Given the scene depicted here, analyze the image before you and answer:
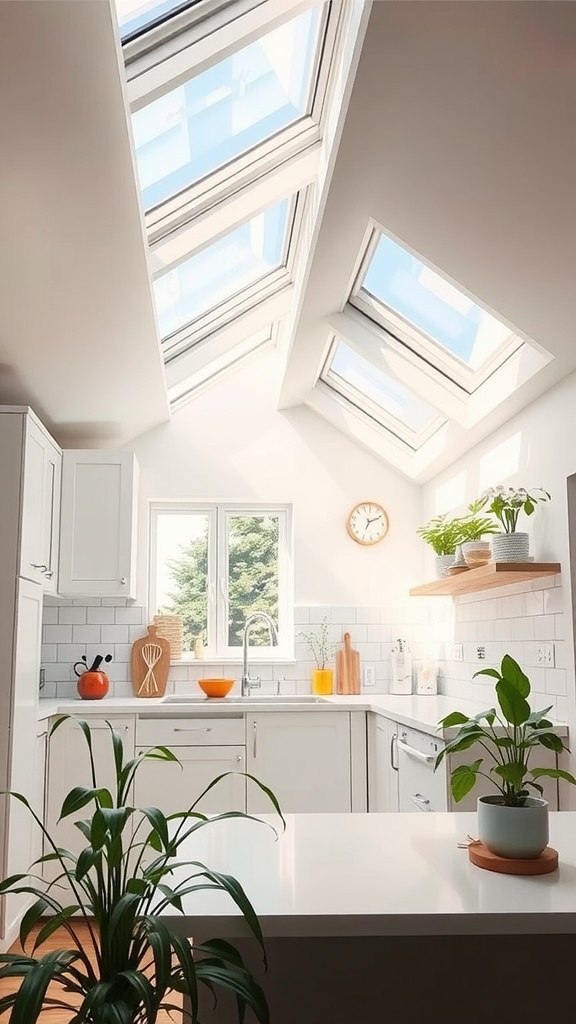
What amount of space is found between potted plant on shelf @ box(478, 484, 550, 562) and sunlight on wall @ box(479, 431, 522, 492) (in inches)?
9.8

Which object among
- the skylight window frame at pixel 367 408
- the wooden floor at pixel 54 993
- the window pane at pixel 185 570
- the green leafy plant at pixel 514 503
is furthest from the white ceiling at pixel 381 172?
the wooden floor at pixel 54 993

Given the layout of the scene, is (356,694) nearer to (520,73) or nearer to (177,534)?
(177,534)

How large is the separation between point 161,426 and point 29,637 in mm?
1967

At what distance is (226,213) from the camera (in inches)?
141

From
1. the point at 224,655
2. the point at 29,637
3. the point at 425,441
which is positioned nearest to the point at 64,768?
the point at 29,637

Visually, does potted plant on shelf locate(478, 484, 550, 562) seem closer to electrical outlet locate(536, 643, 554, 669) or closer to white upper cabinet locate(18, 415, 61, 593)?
electrical outlet locate(536, 643, 554, 669)

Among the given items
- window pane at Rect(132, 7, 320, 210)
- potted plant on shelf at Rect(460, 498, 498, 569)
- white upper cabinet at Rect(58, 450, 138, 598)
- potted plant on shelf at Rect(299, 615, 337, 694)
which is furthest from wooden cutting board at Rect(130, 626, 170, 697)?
window pane at Rect(132, 7, 320, 210)

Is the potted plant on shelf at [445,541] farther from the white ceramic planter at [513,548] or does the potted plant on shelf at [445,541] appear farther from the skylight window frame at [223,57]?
the skylight window frame at [223,57]

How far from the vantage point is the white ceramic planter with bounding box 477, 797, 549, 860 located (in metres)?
1.50

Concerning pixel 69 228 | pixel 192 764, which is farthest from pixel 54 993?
pixel 69 228

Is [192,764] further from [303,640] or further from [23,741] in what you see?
[303,640]

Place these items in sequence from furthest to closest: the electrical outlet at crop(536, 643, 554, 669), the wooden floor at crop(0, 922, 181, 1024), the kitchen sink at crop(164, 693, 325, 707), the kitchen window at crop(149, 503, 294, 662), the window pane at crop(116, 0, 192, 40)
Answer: the kitchen window at crop(149, 503, 294, 662) < the kitchen sink at crop(164, 693, 325, 707) < the electrical outlet at crop(536, 643, 554, 669) < the wooden floor at crop(0, 922, 181, 1024) < the window pane at crop(116, 0, 192, 40)

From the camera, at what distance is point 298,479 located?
18.2ft

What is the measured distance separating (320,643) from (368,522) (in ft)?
2.71
